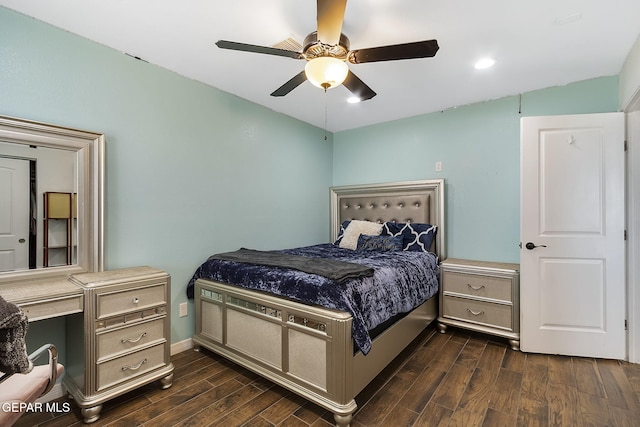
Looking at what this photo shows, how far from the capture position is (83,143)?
1955 mm

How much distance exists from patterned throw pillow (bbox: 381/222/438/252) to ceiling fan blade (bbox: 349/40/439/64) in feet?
6.36

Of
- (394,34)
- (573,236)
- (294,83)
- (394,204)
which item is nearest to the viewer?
(394,34)

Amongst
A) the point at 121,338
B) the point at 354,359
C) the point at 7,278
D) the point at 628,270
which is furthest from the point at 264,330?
the point at 628,270

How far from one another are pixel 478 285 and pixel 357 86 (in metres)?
2.09

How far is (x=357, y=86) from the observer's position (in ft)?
6.81

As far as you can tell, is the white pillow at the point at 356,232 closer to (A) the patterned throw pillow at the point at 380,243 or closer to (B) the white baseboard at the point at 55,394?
(A) the patterned throw pillow at the point at 380,243

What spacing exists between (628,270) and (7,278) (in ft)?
14.2

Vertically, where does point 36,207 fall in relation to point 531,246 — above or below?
above

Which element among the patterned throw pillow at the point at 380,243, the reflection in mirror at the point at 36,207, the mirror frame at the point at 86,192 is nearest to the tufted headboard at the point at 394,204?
the patterned throw pillow at the point at 380,243

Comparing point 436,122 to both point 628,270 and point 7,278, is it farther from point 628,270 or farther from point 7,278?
point 7,278

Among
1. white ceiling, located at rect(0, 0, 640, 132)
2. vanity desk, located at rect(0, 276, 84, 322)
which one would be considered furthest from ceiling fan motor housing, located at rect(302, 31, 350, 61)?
vanity desk, located at rect(0, 276, 84, 322)

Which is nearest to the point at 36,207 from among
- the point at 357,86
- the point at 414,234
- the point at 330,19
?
the point at 330,19

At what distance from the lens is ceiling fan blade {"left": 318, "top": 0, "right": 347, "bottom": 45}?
1316 mm

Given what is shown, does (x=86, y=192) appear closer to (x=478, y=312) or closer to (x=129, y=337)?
(x=129, y=337)
